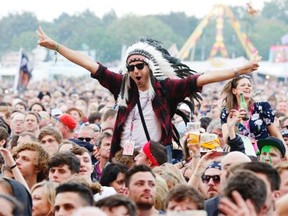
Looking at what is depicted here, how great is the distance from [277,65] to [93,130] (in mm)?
54397

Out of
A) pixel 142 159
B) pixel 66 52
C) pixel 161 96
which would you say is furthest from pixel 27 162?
pixel 161 96

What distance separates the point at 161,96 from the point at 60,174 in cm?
169

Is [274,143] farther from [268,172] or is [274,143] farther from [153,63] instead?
[268,172]

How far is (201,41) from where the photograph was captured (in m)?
131

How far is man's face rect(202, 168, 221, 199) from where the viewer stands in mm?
10594

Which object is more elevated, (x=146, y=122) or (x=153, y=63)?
(x=153, y=63)

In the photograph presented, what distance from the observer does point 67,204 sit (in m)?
8.87

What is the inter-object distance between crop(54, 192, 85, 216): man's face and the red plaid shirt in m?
3.62

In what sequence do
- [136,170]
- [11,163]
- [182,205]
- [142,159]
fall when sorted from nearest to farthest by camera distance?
1. [182,205]
2. [136,170]
3. [11,163]
4. [142,159]

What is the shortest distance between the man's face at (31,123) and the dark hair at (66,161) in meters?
4.93

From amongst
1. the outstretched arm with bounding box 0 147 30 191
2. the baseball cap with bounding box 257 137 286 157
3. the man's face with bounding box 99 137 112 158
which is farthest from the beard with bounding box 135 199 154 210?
the man's face with bounding box 99 137 112 158

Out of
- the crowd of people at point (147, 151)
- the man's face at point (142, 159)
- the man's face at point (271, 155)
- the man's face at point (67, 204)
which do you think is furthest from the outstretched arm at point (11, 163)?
the man's face at point (271, 155)

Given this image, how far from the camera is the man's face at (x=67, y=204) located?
881 cm

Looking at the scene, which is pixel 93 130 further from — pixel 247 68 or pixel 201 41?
pixel 201 41
